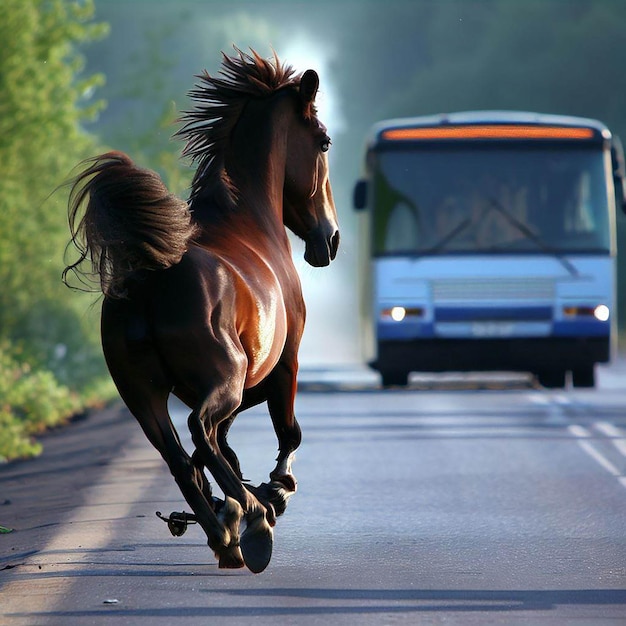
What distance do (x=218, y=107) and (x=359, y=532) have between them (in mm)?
2479

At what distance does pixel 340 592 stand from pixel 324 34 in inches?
3054

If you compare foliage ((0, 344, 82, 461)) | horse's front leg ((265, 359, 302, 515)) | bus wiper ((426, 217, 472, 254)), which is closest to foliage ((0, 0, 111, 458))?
foliage ((0, 344, 82, 461))

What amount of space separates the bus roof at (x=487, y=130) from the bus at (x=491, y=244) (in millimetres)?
17

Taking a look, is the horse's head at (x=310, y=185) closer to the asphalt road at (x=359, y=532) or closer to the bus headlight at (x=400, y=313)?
the asphalt road at (x=359, y=532)

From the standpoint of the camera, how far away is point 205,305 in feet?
25.0

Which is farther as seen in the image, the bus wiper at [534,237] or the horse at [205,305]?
the bus wiper at [534,237]

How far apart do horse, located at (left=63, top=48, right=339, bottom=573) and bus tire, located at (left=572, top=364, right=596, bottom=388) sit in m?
12.8

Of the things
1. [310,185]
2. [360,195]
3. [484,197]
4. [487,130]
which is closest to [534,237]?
[484,197]

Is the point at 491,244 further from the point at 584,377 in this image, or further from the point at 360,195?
the point at 584,377

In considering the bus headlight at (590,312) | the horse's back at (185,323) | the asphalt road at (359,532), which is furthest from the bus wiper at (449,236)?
the horse's back at (185,323)

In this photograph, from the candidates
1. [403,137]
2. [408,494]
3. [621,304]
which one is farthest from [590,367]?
[621,304]

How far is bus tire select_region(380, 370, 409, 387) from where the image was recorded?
21422 mm

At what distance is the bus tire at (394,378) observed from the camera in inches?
843

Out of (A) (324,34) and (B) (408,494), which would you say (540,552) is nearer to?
(B) (408,494)
